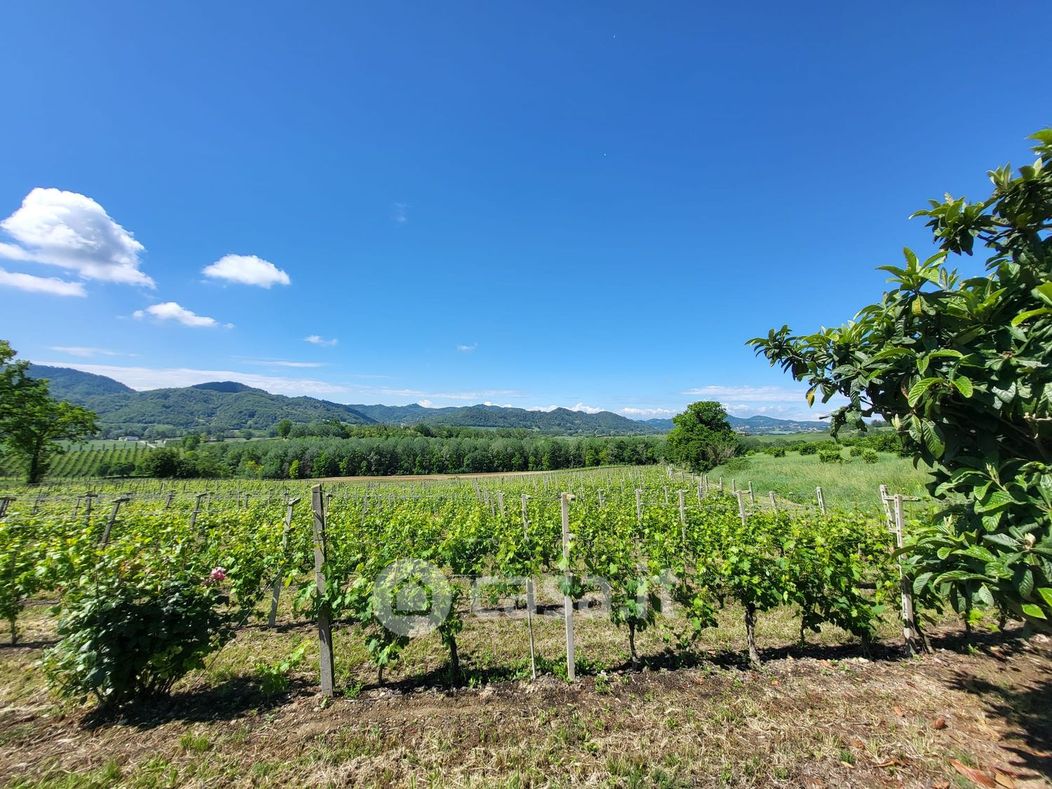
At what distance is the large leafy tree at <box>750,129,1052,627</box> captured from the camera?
177cm

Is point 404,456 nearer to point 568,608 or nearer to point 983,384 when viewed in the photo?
point 568,608

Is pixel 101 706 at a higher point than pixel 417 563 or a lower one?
lower

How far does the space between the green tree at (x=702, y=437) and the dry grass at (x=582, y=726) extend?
3961cm

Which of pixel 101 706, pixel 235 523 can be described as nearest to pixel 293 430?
pixel 235 523

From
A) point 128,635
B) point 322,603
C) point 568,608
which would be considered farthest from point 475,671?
point 128,635

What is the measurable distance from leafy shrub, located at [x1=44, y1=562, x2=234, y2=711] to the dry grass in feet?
1.15

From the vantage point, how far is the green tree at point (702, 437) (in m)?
42.9

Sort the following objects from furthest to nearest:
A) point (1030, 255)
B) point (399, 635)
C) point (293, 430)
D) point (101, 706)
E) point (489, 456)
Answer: point (293, 430)
point (489, 456)
point (399, 635)
point (101, 706)
point (1030, 255)

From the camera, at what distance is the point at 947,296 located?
2148 millimetres

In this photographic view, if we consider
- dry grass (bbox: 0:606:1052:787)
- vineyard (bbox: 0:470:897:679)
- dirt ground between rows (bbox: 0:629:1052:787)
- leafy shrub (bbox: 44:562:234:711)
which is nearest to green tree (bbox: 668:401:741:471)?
vineyard (bbox: 0:470:897:679)

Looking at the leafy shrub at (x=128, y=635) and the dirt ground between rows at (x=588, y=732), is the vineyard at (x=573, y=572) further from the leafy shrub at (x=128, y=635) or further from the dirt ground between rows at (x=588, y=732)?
the dirt ground between rows at (x=588, y=732)

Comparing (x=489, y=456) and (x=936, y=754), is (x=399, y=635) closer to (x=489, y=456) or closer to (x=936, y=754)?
(x=936, y=754)

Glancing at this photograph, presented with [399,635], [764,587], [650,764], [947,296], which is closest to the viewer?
[947,296]

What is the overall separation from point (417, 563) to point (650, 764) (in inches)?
114
